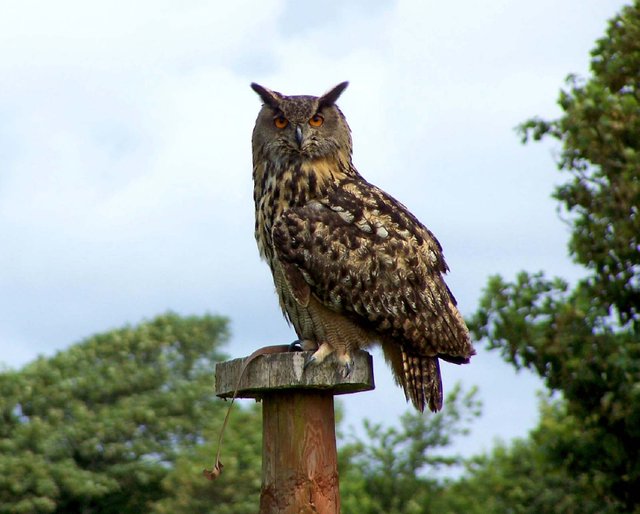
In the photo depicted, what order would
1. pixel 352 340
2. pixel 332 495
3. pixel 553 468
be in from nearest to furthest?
1. pixel 332 495
2. pixel 352 340
3. pixel 553 468

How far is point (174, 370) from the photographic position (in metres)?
29.2

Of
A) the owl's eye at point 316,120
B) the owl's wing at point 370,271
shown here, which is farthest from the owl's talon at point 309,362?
the owl's eye at point 316,120

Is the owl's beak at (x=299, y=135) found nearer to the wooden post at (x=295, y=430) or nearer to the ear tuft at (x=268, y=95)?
the ear tuft at (x=268, y=95)

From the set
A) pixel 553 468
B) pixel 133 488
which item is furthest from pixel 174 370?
pixel 553 468

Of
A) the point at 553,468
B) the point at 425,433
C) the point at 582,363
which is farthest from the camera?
the point at 425,433

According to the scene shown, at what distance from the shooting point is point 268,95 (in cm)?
645

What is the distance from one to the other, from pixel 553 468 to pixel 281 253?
290 inches

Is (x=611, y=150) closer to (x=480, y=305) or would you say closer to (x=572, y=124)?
(x=572, y=124)

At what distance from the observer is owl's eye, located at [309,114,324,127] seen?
629 centimetres

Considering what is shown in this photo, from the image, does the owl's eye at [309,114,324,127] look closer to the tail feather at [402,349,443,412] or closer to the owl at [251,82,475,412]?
the owl at [251,82,475,412]

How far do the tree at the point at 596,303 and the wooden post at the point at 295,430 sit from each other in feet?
21.7

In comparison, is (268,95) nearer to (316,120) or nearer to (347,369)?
(316,120)

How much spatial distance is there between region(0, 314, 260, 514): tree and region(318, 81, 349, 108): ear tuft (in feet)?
65.4

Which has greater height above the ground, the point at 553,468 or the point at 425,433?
the point at 425,433
